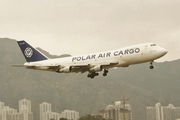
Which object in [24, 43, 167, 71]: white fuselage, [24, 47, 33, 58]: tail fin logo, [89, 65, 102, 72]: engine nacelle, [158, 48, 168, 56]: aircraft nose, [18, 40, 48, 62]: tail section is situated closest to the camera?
[158, 48, 168, 56]: aircraft nose

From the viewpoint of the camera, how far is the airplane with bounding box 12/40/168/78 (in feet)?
210

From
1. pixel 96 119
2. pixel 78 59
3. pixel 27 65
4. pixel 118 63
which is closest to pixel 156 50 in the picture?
pixel 118 63

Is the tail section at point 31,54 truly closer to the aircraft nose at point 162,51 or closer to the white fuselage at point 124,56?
the white fuselage at point 124,56

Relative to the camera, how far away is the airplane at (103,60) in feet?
210

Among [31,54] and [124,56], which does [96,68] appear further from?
[31,54]

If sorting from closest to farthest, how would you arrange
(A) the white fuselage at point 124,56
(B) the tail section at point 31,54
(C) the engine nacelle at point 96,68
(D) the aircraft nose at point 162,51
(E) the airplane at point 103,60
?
(D) the aircraft nose at point 162,51 < (A) the white fuselage at point 124,56 < (E) the airplane at point 103,60 < (C) the engine nacelle at point 96,68 < (B) the tail section at point 31,54

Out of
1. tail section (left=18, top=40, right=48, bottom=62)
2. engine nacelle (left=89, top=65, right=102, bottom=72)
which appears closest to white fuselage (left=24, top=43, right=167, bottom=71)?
engine nacelle (left=89, top=65, right=102, bottom=72)

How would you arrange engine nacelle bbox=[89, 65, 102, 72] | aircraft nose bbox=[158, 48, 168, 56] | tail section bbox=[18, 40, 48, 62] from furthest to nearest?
tail section bbox=[18, 40, 48, 62] → engine nacelle bbox=[89, 65, 102, 72] → aircraft nose bbox=[158, 48, 168, 56]

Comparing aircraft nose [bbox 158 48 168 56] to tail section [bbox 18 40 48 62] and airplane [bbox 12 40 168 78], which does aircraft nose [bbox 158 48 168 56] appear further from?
tail section [bbox 18 40 48 62]

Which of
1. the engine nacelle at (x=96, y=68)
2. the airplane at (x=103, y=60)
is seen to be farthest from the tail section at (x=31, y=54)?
the engine nacelle at (x=96, y=68)

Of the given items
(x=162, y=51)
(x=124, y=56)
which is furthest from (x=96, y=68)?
(x=162, y=51)

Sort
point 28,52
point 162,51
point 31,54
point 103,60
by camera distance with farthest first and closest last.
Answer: point 28,52
point 31,54
point 103,60
point 162,51

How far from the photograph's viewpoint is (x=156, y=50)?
6350cm

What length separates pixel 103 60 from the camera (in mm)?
68125
